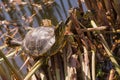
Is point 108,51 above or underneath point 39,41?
underneath

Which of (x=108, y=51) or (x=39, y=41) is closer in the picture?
(x=108, y=51)

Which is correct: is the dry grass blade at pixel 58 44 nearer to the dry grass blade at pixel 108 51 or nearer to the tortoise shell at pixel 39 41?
the tortoise shell at pixel 39 41

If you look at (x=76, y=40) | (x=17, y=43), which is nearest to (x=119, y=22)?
(x=76, y=40)

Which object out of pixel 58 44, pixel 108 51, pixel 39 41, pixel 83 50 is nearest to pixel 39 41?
pixel 39 41

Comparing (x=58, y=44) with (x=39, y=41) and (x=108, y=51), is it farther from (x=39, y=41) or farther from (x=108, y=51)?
(x=108, y=51)

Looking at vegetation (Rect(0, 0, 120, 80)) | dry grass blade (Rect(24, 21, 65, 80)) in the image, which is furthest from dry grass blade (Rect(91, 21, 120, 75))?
dry grass blade (Rect(24, 21, 65, 80))

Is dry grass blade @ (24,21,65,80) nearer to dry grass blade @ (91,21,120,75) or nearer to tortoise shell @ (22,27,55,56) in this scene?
tortoise shell @ (22,27,55,56)

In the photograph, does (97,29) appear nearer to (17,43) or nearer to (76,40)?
(76,40)

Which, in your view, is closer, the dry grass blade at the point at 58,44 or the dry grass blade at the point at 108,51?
the dry grass blade at the point at 108,51

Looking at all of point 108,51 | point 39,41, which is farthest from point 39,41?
point 108,51

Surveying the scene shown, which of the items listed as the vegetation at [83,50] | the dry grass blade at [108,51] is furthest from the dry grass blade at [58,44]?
the dry grass blade at [108,51]
